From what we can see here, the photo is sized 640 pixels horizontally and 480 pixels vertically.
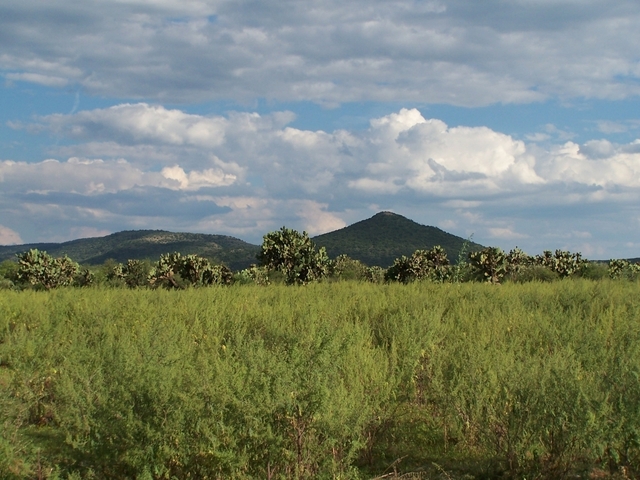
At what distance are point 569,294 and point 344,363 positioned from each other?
8745 mm

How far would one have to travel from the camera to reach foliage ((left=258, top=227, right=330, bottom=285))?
106ft

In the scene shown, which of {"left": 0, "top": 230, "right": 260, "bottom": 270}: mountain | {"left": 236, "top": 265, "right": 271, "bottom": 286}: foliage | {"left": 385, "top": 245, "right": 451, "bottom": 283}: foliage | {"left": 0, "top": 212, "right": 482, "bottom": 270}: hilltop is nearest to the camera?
{"left": 236, "top": 265, "right": 271, "bottom": 286}: foliage

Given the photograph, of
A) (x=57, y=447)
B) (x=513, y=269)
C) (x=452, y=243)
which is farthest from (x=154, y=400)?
(x=452, y=243)

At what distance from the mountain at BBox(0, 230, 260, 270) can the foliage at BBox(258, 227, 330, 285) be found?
211 feet

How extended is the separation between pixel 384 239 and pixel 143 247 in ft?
151

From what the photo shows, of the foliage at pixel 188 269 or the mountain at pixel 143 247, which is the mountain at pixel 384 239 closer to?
the mountain at pixel 143 247

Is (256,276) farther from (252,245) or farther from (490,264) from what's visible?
(252,245)

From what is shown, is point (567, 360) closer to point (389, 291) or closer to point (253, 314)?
point (253, 314)

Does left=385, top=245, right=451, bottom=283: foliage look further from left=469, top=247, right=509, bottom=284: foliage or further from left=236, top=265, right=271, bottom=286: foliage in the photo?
left=236, top=265, right=271, bottom=286: foliage

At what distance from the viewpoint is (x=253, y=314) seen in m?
12.5

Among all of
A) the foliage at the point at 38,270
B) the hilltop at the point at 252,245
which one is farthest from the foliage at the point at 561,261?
the hilltop at the point at 252,245

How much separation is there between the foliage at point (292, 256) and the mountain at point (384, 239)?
200 feet

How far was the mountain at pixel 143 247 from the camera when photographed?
110 metres

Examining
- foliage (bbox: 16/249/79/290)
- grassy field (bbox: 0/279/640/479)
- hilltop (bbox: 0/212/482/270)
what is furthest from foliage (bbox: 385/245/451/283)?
hilltop (bbox: 0/212/482/270)
